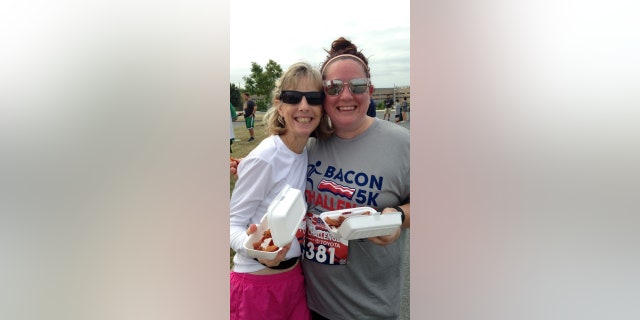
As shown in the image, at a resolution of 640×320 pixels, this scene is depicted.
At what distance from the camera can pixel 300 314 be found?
1.27 meters

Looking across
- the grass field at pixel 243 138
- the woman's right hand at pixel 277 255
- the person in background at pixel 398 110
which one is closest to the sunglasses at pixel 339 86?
the person in background at pixel 398 110

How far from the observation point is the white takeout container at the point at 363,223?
44.1 inches

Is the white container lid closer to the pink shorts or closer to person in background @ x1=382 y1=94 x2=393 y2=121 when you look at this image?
the pink shorts

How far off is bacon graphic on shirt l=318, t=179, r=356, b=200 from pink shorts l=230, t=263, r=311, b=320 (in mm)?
272

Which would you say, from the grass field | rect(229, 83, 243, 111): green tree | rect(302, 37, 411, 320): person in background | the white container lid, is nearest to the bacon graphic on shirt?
rect(302, 37, 411, 320): person in background

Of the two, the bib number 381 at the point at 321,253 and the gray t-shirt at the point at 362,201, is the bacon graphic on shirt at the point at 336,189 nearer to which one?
the gray t-shirt at the point at 362,201

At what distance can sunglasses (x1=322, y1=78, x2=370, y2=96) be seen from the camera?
1154 mm

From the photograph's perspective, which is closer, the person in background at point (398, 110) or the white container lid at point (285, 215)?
the white container lid at point (285, 215)

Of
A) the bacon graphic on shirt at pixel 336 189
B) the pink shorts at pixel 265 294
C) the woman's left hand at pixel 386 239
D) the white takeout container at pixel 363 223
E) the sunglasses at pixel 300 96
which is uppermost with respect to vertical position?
the sunglasses at pixel 300 96

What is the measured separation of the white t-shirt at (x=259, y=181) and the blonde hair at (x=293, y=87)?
0.12 feet
